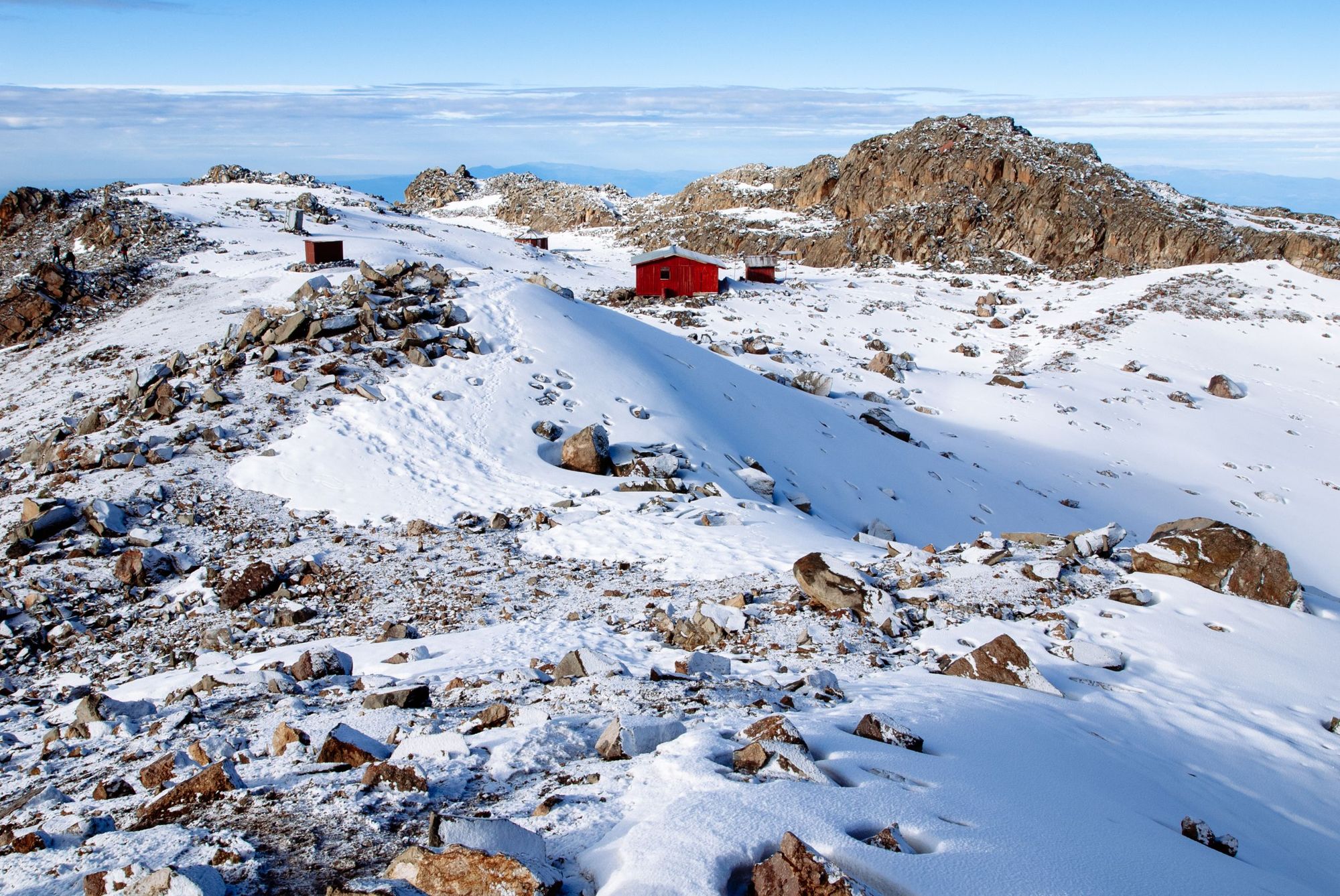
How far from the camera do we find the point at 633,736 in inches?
192

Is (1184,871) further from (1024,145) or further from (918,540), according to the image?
(1024,145)

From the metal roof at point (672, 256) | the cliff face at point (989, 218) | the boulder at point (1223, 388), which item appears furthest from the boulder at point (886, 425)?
the cliff face at point (989, 218)

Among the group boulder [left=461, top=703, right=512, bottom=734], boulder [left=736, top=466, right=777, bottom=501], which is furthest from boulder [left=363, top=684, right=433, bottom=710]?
boulder [left=736, top=466, right=777, bottom=501]

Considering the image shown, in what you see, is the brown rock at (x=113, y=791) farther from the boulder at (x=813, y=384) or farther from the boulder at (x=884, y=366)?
the boulder at (x=884, y=366)

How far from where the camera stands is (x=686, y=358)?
19.0 m

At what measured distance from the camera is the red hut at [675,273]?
3541cm

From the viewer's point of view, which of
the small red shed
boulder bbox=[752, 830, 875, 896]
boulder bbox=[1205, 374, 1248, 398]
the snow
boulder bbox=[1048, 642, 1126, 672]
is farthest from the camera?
boulder bbox=[1205, 374, 1248, 398]

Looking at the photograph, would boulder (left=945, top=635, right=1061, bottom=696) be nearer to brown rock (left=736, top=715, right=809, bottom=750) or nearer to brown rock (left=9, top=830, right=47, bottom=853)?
brown rock (left=736, top=715, right=809, bottom=750)

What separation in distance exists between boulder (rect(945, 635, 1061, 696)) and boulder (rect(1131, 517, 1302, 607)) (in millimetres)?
Result: 3664

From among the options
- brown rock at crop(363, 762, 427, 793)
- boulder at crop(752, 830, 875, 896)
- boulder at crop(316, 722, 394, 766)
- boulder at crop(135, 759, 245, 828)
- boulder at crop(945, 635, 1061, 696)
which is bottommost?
boulder at crop(945, 635, 1061, 696)

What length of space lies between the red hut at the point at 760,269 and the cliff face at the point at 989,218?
32.2 ft

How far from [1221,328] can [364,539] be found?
3432 cm

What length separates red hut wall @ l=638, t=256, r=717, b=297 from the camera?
1398 inches

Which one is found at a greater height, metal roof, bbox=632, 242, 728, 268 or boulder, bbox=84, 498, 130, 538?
metal roof, bbox=632, 242, 728, 268
